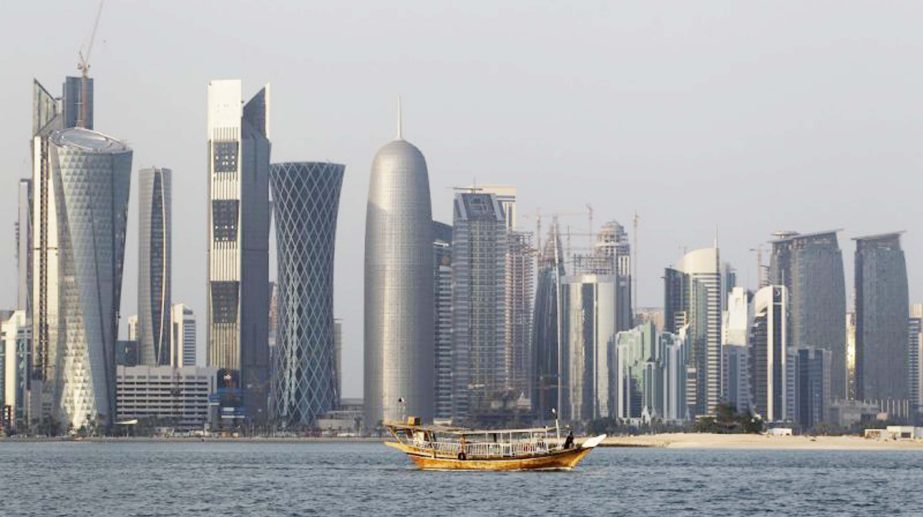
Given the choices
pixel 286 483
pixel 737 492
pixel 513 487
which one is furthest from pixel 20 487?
pixel 737 492

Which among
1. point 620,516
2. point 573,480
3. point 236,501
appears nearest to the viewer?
point 620,516

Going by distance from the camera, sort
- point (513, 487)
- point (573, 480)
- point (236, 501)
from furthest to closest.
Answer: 1. point (573, 480)
2. point (513, 487)
3. point (236, 501)

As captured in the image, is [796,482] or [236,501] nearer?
[236,501]

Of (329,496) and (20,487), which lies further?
(20,487)

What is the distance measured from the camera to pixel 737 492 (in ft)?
577

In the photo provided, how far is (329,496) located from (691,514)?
119 feet

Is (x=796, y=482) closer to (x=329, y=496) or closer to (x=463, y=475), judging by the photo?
(x=463, y=475)

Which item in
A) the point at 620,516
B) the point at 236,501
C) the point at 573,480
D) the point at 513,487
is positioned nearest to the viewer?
the point at 620,516

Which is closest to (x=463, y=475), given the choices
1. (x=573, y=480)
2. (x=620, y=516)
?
(x=573, y=480)

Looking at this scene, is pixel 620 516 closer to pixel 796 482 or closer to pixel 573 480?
pixel 573 480

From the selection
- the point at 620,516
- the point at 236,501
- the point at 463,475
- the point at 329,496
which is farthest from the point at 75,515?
the point at 463,475

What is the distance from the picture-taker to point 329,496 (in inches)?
6580

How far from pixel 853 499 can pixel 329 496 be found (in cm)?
4652

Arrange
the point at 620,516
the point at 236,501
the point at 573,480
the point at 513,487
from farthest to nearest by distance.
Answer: the point at 573,480 < the point at 513,487 < the point at 236,501 < the point at 620,516
